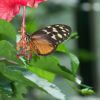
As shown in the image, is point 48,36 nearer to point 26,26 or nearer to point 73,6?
point 26,26

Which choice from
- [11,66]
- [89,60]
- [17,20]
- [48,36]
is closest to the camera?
[11,66]

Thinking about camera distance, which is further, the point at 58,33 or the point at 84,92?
the point at 58,33

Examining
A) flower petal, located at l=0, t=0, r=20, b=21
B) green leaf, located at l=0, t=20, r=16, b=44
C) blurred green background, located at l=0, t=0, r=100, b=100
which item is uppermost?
flower petal, located at l=0, t=0, r=20, b=21

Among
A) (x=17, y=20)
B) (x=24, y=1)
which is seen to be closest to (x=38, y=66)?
(x=24, y=1)

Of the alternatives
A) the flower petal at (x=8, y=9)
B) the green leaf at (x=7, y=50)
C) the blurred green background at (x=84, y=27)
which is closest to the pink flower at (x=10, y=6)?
the flower petal at (x=8, y=9)

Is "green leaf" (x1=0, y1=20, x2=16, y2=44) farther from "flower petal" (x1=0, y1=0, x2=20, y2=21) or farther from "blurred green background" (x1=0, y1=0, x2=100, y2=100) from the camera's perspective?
"blurred green background" (x1=0, y1=0, x2=100, y2=100)

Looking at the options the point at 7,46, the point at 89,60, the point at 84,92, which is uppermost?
the point at 7,46

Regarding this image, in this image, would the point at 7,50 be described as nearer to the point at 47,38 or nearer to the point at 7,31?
the point at 7,31

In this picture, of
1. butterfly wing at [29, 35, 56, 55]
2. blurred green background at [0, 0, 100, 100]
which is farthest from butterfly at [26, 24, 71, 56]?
blurred green background at [0, 0, 100, 100]
